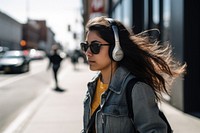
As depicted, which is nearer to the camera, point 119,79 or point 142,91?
point 142,91

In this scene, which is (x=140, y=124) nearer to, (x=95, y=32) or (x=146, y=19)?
(x=95, y=32)

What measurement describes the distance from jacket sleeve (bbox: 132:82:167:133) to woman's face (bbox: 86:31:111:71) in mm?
351

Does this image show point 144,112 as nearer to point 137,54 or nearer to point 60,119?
point 137,54

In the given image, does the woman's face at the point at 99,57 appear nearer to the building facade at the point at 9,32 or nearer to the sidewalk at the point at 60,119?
the sidewalk at the point at 60,119

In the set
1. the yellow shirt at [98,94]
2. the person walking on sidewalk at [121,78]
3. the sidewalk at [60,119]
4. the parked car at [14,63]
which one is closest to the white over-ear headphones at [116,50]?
the person walking on sidewalk at [121,78]

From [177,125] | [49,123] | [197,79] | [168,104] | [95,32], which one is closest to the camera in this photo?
[95,32]

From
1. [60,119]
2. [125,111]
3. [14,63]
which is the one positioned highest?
[125,111]

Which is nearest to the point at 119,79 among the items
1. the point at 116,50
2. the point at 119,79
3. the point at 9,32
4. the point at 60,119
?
the point at 119,79

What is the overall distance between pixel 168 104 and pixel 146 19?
5.30m

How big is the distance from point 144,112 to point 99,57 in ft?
1.65

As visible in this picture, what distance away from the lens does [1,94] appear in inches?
525

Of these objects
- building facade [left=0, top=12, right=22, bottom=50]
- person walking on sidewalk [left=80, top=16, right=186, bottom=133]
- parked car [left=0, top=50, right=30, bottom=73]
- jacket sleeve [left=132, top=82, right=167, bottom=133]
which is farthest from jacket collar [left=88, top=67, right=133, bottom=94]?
building facade [left=0, top=12, right=22, bottom=50]

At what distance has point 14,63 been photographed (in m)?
25.9

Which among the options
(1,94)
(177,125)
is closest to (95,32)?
(177,125)
